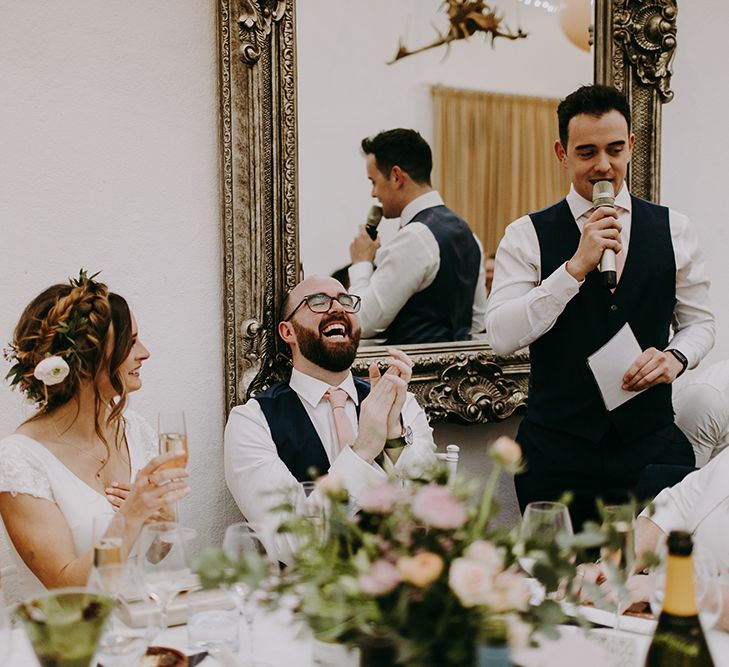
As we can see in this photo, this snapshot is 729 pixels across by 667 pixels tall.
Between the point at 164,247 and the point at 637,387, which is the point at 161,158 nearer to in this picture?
the point at 164,247

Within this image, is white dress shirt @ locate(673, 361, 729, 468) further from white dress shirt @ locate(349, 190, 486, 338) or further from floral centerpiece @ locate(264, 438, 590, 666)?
floral centerpiece @ locate(264, 438, 590, 666)

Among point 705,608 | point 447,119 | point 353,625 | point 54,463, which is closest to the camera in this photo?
point 353,625

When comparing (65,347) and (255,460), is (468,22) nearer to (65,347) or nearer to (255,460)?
(255,460)

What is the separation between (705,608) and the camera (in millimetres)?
1248

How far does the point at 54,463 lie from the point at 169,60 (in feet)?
4.06

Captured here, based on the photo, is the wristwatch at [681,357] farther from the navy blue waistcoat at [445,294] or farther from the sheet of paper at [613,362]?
the navy blue waistcoat at [445,294]

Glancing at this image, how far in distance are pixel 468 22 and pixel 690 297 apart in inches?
46.3

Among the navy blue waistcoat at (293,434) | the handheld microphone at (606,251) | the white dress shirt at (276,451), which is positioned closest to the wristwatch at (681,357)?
the handheld microphone at (606,251)

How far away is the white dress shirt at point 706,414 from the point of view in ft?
10.1

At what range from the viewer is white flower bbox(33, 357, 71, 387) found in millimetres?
2016

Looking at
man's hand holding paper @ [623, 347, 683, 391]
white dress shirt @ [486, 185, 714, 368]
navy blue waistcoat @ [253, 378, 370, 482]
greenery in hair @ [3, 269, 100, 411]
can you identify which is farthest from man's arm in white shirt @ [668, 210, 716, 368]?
greenery in hair @ [3, 269, 100, 411]

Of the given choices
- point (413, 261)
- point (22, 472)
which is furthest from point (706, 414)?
point (22, 472)

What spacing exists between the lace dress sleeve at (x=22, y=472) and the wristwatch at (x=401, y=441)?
870 millimetres

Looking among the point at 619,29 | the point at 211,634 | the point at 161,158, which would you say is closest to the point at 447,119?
the point at 619,29
